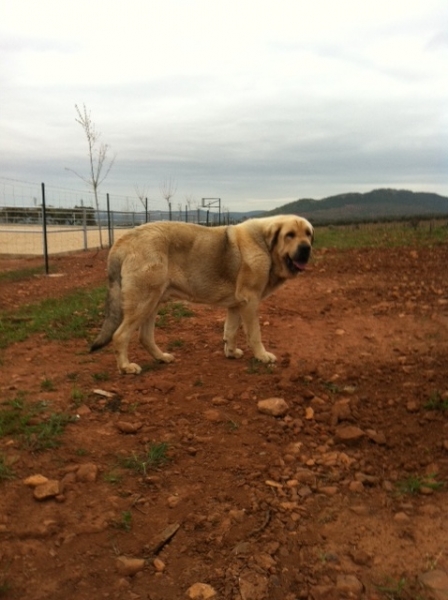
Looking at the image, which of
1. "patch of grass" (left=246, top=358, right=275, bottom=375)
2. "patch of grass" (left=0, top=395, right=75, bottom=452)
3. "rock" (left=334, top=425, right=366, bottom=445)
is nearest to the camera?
"patch of grass" (left=0, top=395, right=75, bottom=452)

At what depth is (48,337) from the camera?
6.62m

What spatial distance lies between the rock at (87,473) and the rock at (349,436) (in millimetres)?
1707

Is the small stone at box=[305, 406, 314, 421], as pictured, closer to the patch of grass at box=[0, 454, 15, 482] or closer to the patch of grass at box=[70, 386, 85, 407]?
the patch of grass at box=[70, 386, 85, 407]

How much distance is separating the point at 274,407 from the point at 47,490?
1839mm

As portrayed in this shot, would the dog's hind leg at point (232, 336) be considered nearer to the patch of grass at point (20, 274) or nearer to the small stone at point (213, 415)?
the small stone at point (213, 415)

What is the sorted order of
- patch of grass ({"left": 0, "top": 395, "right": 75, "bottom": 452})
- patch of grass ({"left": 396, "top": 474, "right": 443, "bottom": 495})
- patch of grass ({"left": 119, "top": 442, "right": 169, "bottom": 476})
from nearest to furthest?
patch of grass ({"left": 396, "top": 474, "right": 443, "bottom": 495}), patch of grass ({"left": 119, "top": 442, "right": 169, "bottom": 476}), patch of grass ({"left": 0, "top": 395, "right": 75, "bottom": 452})

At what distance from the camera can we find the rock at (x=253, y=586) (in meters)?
2.25

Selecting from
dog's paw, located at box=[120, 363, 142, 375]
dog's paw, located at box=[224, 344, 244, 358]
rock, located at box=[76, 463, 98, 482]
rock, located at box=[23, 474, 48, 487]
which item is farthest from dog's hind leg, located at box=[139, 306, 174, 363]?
rock, located at box=[23, 474, 48, 487]

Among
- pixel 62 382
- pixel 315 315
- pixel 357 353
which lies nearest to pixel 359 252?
pixel 315 315

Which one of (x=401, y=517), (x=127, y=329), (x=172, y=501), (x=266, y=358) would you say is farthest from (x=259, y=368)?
(x=401, y=517)

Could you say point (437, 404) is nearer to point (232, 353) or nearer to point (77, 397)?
point (232, 353)

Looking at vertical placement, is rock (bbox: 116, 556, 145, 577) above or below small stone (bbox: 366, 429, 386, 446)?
below

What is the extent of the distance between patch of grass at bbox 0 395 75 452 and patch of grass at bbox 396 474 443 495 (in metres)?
2.30

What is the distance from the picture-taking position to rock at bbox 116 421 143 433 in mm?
3748
